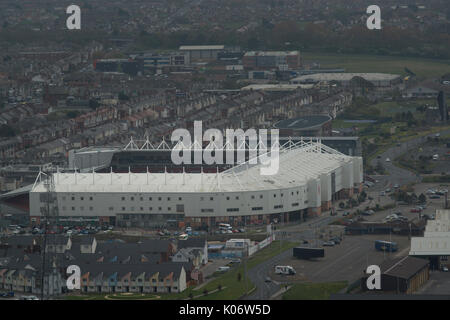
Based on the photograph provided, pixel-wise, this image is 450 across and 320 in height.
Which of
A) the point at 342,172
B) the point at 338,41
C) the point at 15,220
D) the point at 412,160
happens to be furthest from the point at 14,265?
the point at 338,41

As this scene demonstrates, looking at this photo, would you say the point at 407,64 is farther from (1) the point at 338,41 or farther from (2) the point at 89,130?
(2) the point at 89,130

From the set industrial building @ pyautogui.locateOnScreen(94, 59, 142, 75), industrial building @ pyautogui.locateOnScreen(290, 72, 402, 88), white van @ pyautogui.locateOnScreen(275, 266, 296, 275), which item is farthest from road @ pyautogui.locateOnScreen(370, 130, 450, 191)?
industrial building @ pyautogui.locateOnScreen(94, 59, 142, 75)

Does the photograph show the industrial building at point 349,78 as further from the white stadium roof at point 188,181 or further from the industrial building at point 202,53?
the white stadium roof at point 188,181

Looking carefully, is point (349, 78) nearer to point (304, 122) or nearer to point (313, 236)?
point (304, 122)

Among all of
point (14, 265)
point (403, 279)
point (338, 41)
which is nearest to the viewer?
point (403, 279)

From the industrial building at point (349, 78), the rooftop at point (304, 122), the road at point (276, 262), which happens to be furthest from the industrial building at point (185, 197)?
the industrial building at point (349, 78)

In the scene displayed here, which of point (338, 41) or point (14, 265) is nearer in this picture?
point (14, 265)

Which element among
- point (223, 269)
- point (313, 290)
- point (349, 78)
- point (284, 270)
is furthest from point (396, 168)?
point (349, 78)
